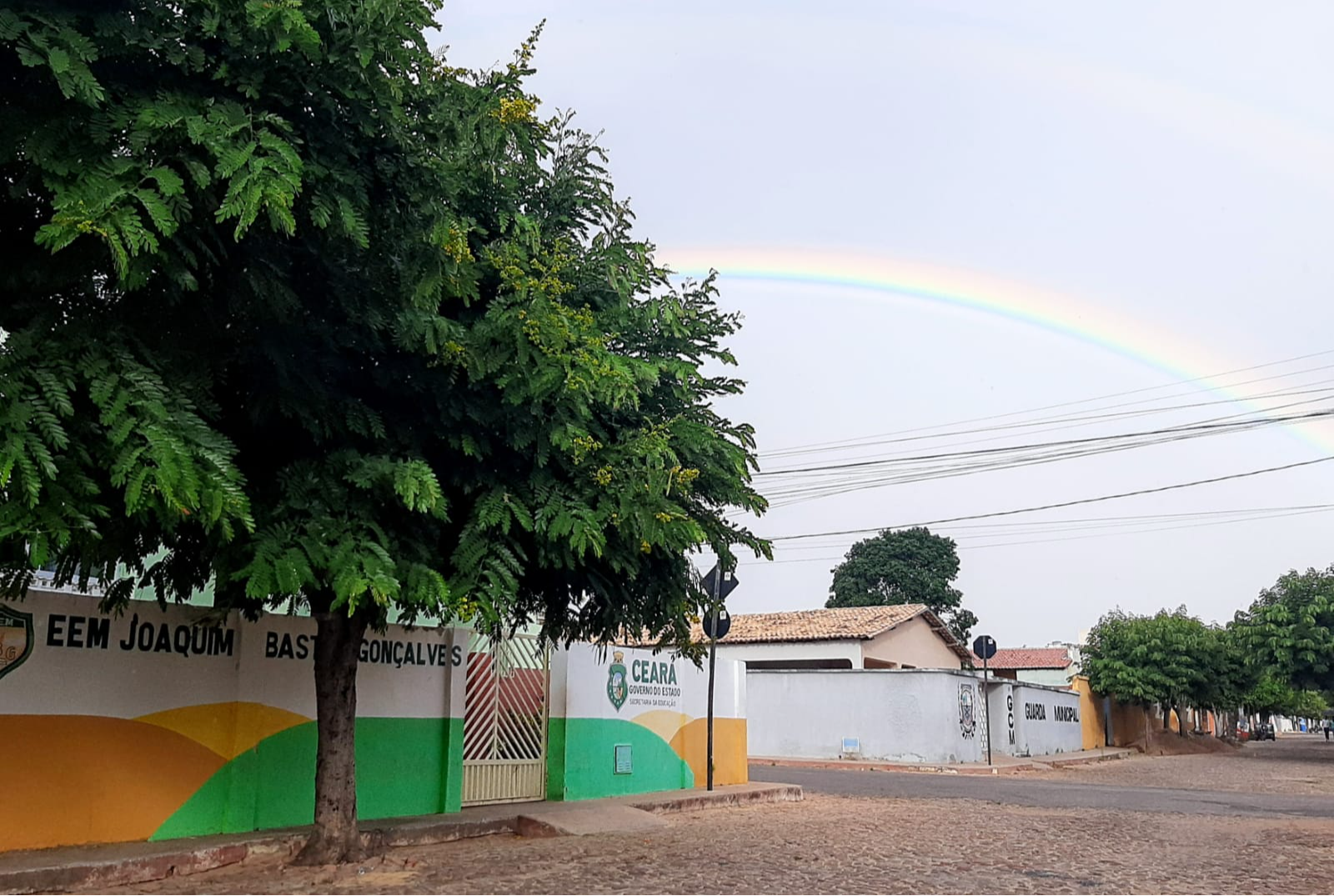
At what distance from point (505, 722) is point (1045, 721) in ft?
99.7

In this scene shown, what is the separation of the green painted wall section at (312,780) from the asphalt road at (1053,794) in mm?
8847

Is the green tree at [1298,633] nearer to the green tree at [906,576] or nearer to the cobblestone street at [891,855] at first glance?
the cobblestone street at [891,855]

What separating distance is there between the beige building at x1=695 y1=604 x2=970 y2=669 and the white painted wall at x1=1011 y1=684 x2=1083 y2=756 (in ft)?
10.4

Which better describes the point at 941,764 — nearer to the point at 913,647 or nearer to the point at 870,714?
the point at 870,714

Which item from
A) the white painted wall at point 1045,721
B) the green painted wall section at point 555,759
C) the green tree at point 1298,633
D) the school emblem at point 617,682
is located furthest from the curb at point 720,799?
the green tree at point 1298,633

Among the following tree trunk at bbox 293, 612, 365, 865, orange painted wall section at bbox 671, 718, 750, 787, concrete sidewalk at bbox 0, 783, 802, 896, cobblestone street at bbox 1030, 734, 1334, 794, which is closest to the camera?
concrete sidewalk at bbox 0, 783, 802, 896

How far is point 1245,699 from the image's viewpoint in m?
54.0

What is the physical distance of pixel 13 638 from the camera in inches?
386

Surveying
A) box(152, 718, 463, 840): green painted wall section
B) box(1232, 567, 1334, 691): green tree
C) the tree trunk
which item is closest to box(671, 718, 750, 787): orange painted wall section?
box(152, 718, 463, 840): green painted wall section

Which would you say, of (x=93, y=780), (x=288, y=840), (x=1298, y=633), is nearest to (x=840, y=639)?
(x=1298, y=633)

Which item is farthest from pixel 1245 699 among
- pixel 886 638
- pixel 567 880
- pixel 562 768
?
pixel 567 880

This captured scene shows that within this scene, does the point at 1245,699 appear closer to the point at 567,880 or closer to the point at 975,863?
the point at 975,863

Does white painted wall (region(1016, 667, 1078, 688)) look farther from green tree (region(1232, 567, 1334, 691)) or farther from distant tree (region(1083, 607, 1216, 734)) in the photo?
green tree (region(1232, 567, 1334, 691))

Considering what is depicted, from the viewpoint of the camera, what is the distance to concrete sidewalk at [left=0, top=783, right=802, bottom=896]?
348 inches
